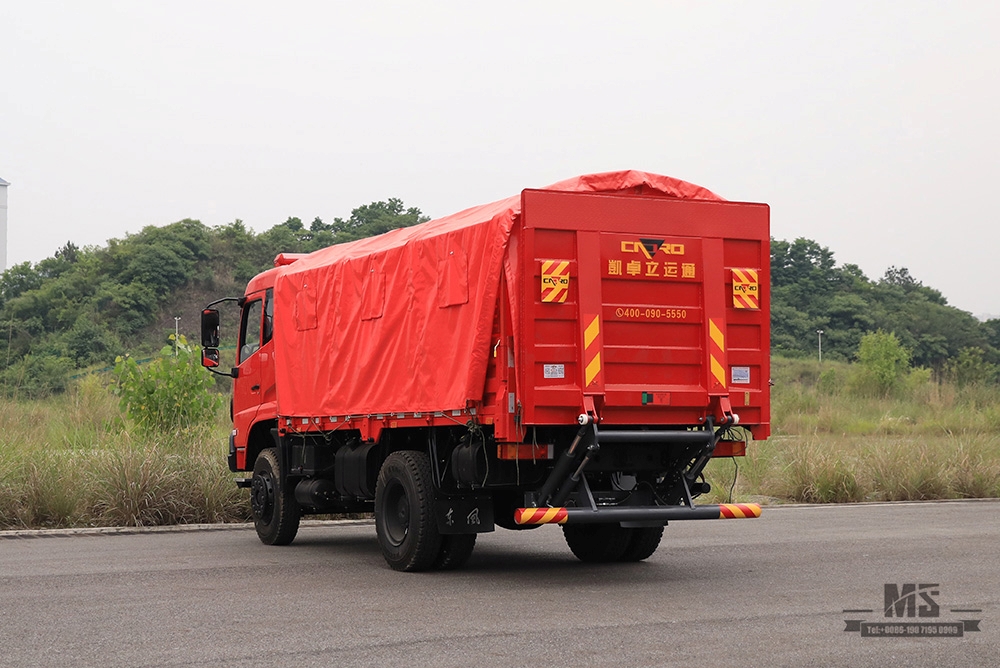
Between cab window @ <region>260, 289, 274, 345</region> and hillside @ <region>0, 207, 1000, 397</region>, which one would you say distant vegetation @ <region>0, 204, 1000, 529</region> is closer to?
hillside @ <region>0, 207, 1000, 397</region>

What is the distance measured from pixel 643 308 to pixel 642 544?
8.82ft

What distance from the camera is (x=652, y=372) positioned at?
10.7 m

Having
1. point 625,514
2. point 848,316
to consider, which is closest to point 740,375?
point 625,514

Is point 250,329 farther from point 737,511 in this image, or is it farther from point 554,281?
point 737,511

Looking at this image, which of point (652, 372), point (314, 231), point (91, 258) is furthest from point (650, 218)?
point (314, 231)

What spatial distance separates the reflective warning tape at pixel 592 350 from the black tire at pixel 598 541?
247 centimetres

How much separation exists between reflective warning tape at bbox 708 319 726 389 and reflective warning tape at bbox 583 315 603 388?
1.06 meters

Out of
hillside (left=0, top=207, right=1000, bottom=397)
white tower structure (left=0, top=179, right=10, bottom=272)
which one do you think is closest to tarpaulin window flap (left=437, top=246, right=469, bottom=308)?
hillside (left=0, top=207, right=1000, bottom=397)

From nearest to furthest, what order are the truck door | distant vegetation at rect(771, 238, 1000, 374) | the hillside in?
the truck door
the hillside
distant vegetation at rect(771, 238, 1000, 374)

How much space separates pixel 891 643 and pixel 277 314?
8569 millimetres

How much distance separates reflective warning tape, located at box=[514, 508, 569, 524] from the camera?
10.1 m

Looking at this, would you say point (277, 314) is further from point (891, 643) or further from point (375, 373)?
point (891, 643)

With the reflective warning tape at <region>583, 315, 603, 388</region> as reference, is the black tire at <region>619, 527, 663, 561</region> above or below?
below

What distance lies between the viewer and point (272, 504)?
1438 cm
